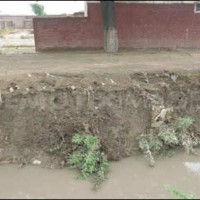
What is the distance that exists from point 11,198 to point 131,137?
2932 mm

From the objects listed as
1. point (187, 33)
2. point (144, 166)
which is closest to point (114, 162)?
point (144, 166)

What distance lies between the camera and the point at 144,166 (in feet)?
24.0

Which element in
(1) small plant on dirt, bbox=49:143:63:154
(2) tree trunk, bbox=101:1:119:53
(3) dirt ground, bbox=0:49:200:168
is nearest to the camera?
(1) small plant on dirt, bbox=49:143:63:154

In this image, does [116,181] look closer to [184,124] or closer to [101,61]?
[184,124]

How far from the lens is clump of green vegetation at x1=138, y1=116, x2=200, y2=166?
758 centimetres

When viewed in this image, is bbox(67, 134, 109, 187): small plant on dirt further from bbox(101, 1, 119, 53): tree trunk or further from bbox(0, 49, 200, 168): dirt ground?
bbox(101, 1, 119, 53): tree trunk

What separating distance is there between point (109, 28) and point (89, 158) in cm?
614

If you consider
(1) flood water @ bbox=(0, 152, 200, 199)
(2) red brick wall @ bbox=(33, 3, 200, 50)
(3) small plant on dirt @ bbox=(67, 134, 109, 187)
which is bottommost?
(1) flood water @ bbox=(0, 152, 200, 199)

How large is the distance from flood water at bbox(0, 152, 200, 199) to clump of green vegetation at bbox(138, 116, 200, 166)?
228 mm

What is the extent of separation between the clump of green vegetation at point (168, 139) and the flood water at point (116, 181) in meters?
0.23

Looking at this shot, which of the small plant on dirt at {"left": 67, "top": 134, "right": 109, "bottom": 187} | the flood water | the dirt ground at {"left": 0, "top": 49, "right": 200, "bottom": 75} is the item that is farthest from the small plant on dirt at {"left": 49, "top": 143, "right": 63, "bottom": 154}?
the dirt ground at {"left": 0, "top": 49, "right": 200, "bottom": 75}

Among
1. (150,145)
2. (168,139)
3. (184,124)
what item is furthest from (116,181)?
(184,124)

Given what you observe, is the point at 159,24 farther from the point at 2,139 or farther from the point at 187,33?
the point at 2,139

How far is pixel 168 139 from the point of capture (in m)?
7.59
